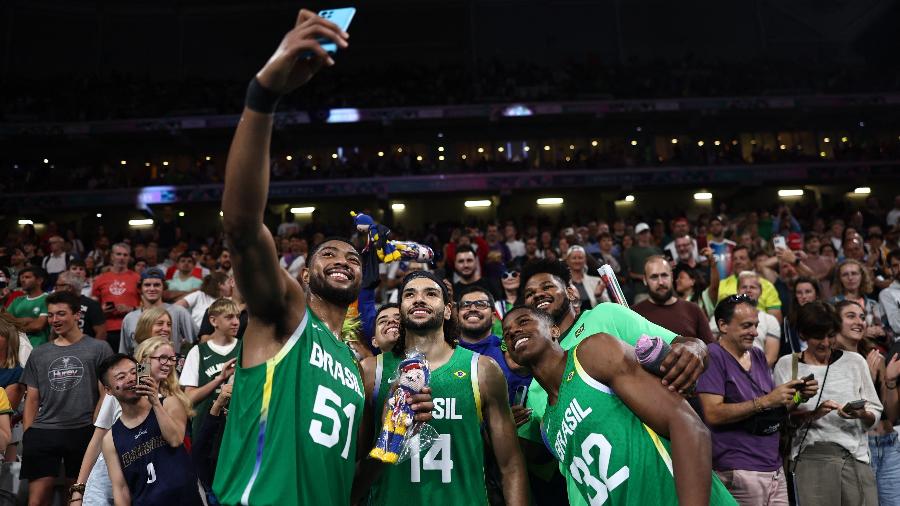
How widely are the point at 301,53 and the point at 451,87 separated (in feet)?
82.8

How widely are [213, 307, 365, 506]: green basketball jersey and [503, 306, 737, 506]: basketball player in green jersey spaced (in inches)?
38.3

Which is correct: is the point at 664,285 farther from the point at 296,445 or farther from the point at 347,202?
the point at 347,202

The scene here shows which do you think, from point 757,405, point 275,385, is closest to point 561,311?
point 757,405

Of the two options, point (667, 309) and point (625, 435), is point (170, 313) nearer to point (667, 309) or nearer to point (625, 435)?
point (667, 309)

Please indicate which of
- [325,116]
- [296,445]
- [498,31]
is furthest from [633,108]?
[296,445]

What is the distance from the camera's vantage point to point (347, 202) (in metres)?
26.9

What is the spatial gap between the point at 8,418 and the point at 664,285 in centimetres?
548

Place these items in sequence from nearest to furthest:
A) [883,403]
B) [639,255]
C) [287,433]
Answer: [287,433], [883,403], [639,255]

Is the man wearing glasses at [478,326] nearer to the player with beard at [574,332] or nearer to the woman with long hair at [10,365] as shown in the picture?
the player with beard at [574,332]

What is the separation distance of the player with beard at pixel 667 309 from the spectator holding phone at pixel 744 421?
1.02 metres

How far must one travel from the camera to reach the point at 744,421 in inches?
186

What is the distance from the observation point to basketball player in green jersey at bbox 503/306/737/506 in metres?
2.63

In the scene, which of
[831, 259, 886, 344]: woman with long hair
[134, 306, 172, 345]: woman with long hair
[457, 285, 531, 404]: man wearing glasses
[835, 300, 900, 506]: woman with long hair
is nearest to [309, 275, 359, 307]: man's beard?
[457, 285, 531, 404]: man wearing glasses

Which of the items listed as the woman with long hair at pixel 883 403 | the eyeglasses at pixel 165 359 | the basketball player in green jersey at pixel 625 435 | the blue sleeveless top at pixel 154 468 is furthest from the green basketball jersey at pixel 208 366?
the woman with long hair at pixel 883 403
